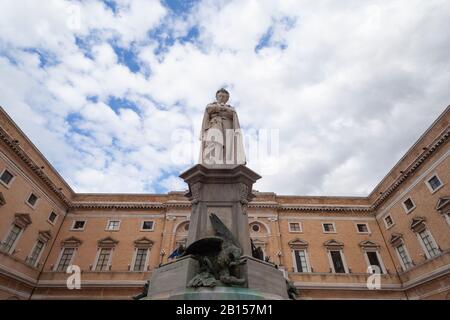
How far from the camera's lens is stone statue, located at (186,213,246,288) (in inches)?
159

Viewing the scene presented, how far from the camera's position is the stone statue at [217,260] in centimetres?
403

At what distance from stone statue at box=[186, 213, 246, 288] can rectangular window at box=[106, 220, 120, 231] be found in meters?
22.4

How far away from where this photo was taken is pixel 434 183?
1825 centimetres

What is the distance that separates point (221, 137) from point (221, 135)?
0.07 meters

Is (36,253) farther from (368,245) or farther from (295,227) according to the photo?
(368,245)

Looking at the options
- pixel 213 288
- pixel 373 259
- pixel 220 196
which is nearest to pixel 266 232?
pixel 373 259

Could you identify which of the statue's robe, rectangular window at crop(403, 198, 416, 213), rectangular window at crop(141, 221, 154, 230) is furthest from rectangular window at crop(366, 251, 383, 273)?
the statue's robe

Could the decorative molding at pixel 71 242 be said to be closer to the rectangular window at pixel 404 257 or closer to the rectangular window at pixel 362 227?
the rectangular window at pixel 362 227

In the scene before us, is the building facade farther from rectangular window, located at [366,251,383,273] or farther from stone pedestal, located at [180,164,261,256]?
stone pedestal, located at [180,164,261,256]

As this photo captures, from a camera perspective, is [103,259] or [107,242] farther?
[107,242]

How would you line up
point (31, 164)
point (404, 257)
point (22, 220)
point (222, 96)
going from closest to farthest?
point (222, 96)
point (22, 220)
point (31, 164)
point (404, 257)

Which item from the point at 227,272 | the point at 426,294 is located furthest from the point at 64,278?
the point at 426,294
